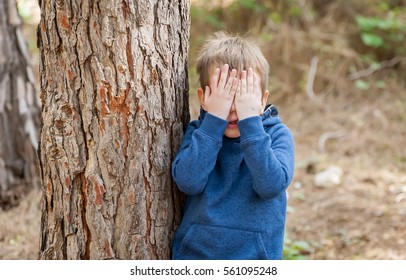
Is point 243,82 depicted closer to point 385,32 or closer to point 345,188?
point 345,188

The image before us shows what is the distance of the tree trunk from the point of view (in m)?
4.41

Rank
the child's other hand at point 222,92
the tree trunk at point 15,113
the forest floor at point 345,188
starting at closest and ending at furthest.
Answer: the child's other hand at point 222,92 → the forest floor at point 345,188 → the tree trunk at point 15,113

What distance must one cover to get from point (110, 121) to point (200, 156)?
1.32 feet

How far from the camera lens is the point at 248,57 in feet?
8.24

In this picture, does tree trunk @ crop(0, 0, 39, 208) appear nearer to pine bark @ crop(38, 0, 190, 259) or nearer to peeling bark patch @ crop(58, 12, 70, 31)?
pine bark @ crop(38, 0, 190, 259)

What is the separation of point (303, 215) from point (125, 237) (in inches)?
92.5

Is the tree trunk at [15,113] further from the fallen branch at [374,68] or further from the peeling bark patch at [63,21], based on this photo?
the fallen branch at [374,68]

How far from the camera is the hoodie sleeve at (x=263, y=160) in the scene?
2350 mm

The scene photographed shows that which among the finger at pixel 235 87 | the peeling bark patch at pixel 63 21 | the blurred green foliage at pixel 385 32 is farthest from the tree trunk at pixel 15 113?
the blurred green foliage at pixel 385 32

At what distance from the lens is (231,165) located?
2535 millimetres

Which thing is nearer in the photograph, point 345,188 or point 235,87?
point 235,87

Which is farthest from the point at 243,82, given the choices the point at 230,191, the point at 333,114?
Answer: the point at 333,114

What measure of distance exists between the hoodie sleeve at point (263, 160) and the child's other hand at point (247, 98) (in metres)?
0.04

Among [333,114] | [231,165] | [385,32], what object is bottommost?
[333,114]
